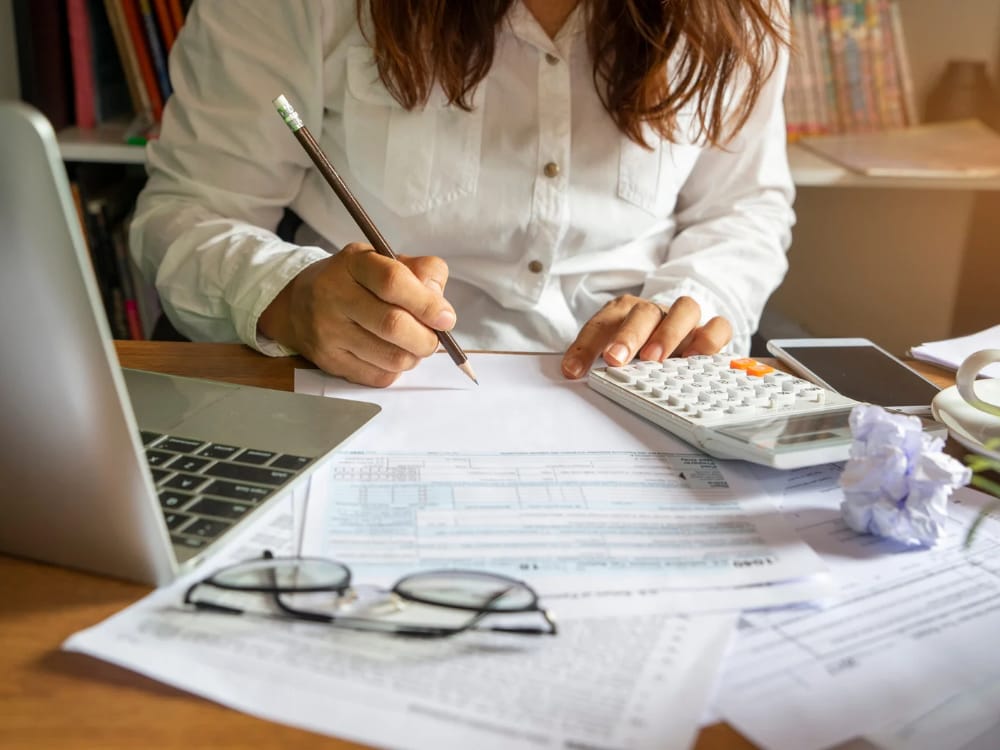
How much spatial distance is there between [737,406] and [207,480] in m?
0.37

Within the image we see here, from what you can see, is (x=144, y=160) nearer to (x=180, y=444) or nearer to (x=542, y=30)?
(x=542, y=30)

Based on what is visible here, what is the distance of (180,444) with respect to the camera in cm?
64

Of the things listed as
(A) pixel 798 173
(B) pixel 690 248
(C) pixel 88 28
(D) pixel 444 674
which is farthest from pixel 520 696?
(C) pixel 88 28

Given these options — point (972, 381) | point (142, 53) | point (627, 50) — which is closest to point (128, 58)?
point (142, 53)

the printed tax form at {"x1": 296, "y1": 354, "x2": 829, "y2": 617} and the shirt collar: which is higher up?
the shirt collar

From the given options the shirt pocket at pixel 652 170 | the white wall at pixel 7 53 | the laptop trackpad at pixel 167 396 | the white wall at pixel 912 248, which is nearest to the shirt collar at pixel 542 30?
the shirt pocket at pixel 652 170

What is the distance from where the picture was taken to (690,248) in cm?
116

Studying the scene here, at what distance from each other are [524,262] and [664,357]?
28 cm

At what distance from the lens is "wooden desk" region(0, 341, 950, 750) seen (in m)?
0.42

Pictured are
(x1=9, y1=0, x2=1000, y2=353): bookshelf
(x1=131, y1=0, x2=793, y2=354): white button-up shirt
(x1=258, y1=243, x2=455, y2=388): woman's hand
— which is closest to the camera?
(x1=258, y1=243, x2=455, y2=388): woman's hand

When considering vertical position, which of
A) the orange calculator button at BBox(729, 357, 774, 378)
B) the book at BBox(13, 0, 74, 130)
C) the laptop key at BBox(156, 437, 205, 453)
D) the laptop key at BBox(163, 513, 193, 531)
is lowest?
the orange calculator button at BBox(729, 357, 774, 378)

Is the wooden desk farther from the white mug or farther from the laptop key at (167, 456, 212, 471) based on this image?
the white mug

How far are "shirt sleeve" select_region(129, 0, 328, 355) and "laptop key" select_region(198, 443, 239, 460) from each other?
34 centimetres

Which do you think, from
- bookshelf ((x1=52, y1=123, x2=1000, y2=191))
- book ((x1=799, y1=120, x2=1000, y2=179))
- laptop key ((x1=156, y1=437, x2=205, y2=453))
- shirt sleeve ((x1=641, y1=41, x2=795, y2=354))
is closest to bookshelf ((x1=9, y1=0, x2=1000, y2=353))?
book ((x1=799, y1=120, x2=1000, y2=179))
